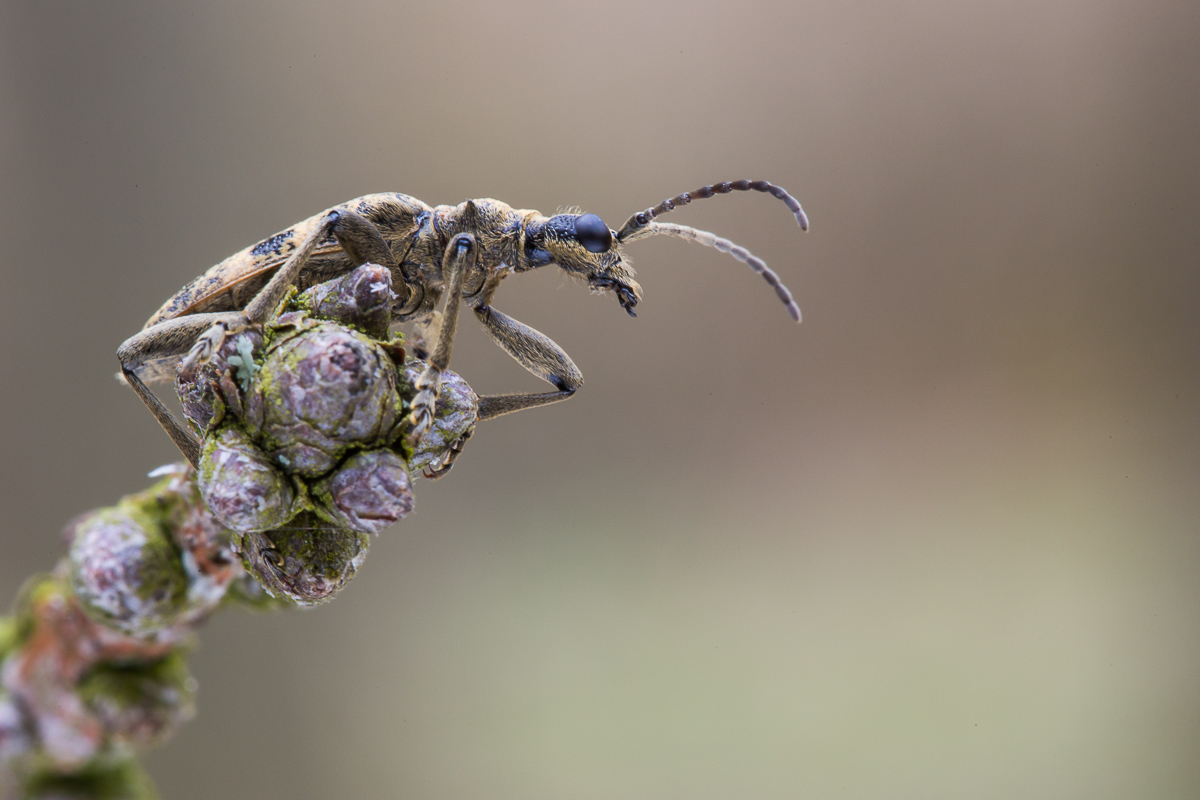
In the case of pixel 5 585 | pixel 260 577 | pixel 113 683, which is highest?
pixel 260 577

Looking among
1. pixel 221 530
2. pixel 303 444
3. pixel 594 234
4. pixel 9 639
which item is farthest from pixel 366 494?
pixel 594 234

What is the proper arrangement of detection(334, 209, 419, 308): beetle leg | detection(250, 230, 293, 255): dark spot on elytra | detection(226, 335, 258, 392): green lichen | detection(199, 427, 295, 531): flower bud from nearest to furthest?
1. detection(199, 427, 295, 531): flower bud
2. detection(226, 335, 258, 392): green lichen
3. detection(334, 209, 419, 308): beetle leg
4. detection(250, 230, 293, 255): dark spot on elytra

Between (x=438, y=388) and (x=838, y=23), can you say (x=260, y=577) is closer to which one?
(x=438, y=388)

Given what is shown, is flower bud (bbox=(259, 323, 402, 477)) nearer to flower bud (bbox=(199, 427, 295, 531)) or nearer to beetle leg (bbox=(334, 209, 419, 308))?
flower bud (bbox=(199, 427, 295, 531))

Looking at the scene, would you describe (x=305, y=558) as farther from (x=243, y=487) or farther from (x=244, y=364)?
(x=244, y=364)

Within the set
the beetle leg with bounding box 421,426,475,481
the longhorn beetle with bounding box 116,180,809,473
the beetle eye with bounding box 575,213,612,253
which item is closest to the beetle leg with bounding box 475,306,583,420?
the longhorn beetle with bounding box 116,180,809,473

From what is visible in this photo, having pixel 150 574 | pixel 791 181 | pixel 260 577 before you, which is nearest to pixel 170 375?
pixel 150 574
